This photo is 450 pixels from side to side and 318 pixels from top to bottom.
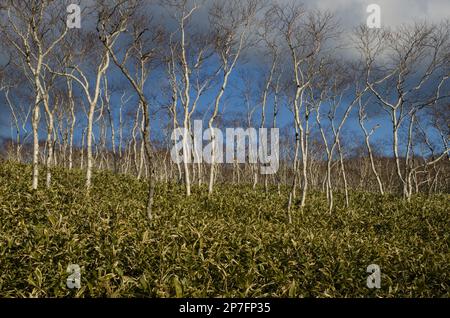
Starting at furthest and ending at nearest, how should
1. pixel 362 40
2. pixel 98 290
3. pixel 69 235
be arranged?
pixel 362 40 → pixel 69 235 → pixel 98 290

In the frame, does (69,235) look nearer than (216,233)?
Yes

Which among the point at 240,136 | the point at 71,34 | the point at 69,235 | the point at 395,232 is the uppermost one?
the point at 71,34

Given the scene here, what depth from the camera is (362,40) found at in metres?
25.5

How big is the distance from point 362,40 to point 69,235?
78.5 feet

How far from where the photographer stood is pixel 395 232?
15922 millimetres

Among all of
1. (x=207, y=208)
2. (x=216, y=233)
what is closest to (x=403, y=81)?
(x=207, y=208)

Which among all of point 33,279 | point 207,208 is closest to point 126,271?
point 33,279

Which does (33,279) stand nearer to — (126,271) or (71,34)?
(126,271)

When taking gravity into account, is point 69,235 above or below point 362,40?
below

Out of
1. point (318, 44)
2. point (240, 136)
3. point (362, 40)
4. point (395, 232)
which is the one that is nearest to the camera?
point (395, 232)
